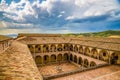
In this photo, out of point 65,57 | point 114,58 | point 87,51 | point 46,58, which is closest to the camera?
point 114,58

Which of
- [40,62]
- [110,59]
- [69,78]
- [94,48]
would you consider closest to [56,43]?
[40,62]

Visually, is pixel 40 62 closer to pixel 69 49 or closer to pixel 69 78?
pixel 69 49

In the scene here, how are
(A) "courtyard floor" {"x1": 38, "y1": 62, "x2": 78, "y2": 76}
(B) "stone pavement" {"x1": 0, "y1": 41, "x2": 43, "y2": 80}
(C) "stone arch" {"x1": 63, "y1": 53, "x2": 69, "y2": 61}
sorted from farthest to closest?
(C) "stone arch" {"x1": 63, "y1": 53, "x2": 69, "y2": 61} → (A) "courtyard floor" {"x1": 38, "y1": 62, "x2": 78, "y2": 76} → (B) "stone pavement" {"x1": 0, "y1": 41, "x2": 43, "y2": 80}

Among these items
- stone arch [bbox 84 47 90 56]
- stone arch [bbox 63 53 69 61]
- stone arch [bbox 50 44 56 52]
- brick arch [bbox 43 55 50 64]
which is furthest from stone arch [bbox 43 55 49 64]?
stone arch [bbox 84 47 90 56]

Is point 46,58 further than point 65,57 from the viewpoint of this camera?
No

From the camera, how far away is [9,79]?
4.25m

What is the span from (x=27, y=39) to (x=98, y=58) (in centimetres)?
2351

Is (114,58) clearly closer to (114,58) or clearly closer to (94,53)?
(114,58)

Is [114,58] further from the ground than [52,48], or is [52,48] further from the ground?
[52,48]

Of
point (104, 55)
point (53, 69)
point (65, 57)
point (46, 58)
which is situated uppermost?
point (104, 55)

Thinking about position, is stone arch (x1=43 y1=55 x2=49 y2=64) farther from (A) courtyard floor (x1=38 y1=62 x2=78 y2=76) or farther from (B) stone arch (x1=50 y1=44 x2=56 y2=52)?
(A) courtyard floor (x1=38 y1=62 x2=78 y2=76)

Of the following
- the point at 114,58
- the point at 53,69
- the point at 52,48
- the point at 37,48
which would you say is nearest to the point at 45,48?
the point at 52,48

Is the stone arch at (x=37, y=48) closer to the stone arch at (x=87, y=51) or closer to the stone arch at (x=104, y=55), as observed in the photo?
the stone arch at (x=87, y=51)

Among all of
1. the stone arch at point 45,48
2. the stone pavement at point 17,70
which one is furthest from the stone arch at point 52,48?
the stone pavement at point 17,70
